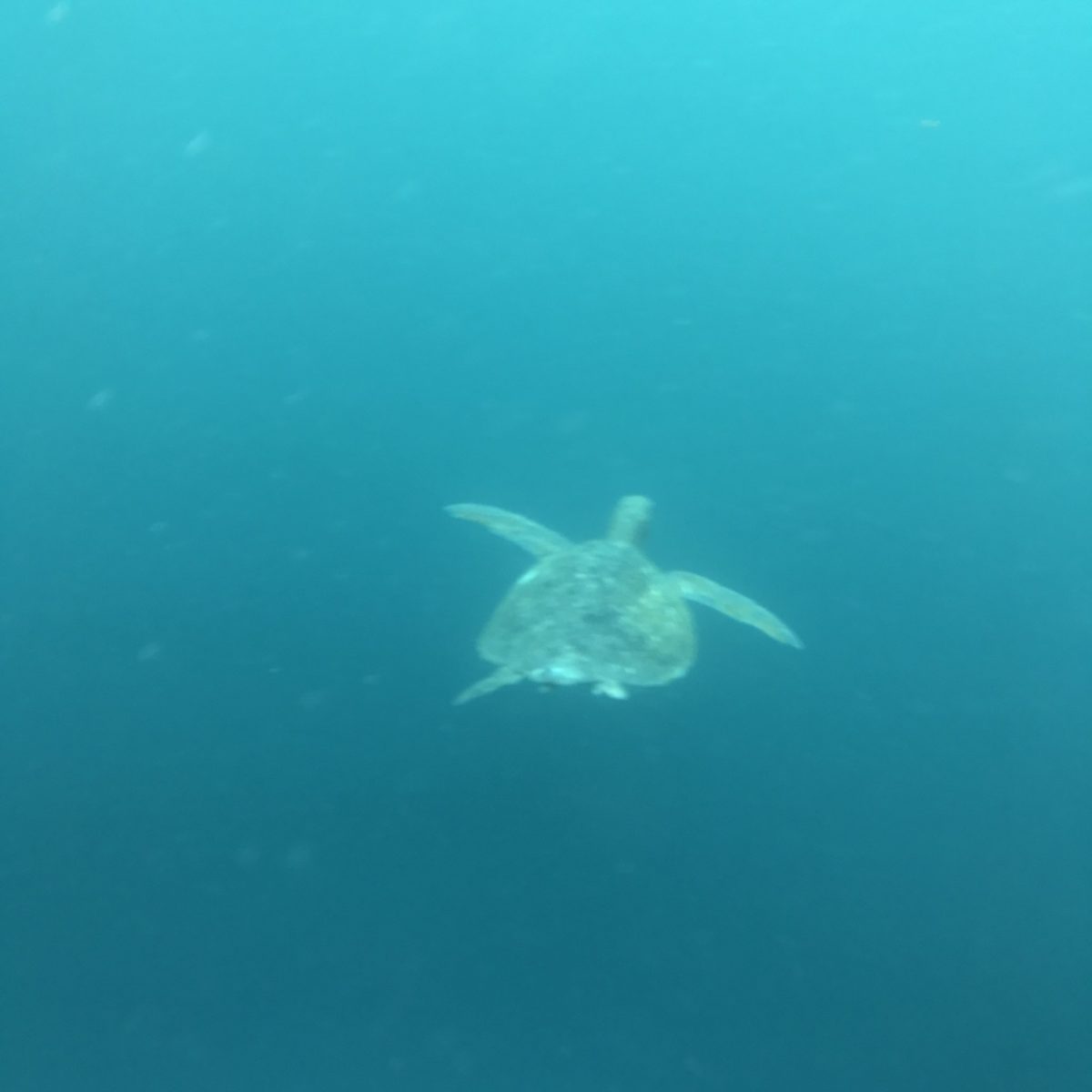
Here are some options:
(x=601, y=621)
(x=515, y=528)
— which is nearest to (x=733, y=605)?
(x=601, y=621)

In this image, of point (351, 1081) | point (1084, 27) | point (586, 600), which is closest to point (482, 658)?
point (586, 600)

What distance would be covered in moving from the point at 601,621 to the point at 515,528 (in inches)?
47.7

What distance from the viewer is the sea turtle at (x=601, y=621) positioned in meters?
3.59

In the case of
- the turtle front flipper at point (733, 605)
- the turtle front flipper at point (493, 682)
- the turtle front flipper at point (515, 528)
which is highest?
the turtle front flipper at point (515, 528)

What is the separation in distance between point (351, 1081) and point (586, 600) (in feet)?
6.11

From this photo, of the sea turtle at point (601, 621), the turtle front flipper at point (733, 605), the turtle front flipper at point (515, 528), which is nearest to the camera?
the sea turtle at point (601, 621)

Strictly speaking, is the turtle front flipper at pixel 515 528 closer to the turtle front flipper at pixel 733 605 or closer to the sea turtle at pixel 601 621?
the sea turtle at pixel 601 621

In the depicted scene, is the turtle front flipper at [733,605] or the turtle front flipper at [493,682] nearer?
the turtle front flipper at [493,682]

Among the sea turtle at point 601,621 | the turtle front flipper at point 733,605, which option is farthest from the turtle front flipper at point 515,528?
the turtle front flipper at point 733,605

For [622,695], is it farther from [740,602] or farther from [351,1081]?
[351,1081]

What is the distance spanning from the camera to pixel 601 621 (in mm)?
3734

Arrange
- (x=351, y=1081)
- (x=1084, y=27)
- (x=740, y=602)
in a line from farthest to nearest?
(x=1084, y=27) → (x=740, y=602) → (x=351, y=1081)

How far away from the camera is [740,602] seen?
439 centimetres

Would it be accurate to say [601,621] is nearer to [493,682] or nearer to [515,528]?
[493,682]
